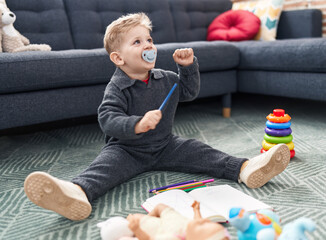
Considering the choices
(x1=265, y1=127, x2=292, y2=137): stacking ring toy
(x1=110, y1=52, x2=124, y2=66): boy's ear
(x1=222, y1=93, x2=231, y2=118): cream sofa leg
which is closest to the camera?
(x1=110, y1=52, x2=124, y2=66): boy's ear

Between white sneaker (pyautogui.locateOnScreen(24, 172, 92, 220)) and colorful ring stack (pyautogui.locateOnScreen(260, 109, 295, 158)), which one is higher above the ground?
white sneaker (pyautogui.locateOnScreen(24, 172, 92, 220))

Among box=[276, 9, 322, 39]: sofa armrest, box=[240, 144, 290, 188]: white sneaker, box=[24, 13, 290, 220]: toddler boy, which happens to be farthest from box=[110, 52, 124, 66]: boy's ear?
box=[276, 9, 322, 39]: sofa armrest

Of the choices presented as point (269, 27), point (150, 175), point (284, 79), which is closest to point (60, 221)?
point (150, 175)

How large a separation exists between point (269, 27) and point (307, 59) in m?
0.70

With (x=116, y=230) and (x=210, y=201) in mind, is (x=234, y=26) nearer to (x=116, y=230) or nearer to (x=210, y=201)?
(x=210, y=201)

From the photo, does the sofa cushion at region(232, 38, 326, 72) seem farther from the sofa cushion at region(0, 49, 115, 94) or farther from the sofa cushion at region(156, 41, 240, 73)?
the sofa cushion at region(0, 49, 115, 94)

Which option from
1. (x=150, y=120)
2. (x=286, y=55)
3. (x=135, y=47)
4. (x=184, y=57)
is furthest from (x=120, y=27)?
(x=286, y=55)

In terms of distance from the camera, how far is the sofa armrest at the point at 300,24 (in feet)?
7.02

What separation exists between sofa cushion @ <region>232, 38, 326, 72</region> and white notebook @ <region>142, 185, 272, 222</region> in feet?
3.10

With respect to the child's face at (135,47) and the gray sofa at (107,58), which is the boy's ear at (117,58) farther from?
the gray sofa at (107,58)

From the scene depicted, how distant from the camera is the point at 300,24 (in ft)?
7.12

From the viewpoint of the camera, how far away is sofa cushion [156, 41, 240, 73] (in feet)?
5.21

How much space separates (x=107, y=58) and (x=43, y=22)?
61cm

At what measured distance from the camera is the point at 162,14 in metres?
2.21
